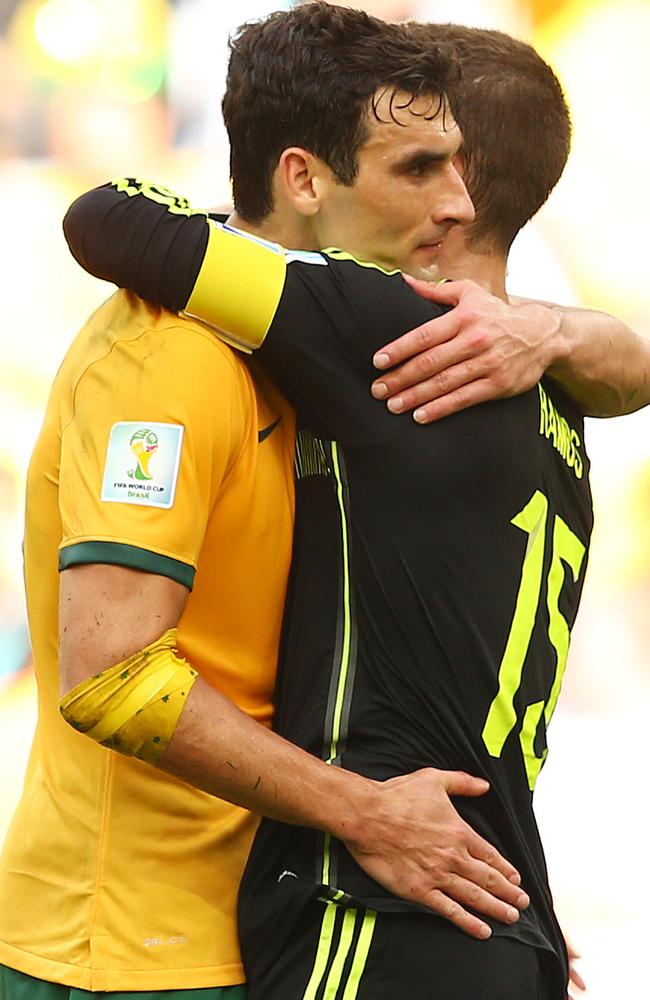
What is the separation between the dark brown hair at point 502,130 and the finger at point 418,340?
349 mm

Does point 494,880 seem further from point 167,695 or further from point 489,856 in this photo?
point 167,695

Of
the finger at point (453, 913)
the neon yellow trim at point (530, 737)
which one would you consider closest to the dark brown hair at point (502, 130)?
the neon yellow trim at point (530, 737)

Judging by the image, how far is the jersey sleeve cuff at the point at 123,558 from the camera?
1360 millimetres

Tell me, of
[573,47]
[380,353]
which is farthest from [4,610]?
[380,353]

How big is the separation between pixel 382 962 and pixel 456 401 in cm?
55

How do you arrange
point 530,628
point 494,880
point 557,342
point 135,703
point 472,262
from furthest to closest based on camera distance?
point 472,262 → point 557,342 → point 530,628 → point 494,880 → point 135,703

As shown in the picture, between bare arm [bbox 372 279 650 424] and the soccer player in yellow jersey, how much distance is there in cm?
16

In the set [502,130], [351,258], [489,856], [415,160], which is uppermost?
[502,130]

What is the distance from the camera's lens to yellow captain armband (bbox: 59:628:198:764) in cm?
135

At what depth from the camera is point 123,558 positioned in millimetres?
1360

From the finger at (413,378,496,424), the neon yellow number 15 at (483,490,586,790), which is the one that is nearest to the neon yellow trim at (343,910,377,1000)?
the neon yellow number 15 at (483,490,586,790)

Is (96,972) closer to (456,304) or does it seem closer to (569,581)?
(569,581)

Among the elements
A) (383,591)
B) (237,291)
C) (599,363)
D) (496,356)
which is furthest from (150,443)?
(599,363)

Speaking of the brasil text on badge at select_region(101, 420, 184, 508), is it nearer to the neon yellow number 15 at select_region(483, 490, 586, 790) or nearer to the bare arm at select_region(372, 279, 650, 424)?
the bare arm at select_region(372, 279, 650, 424)
